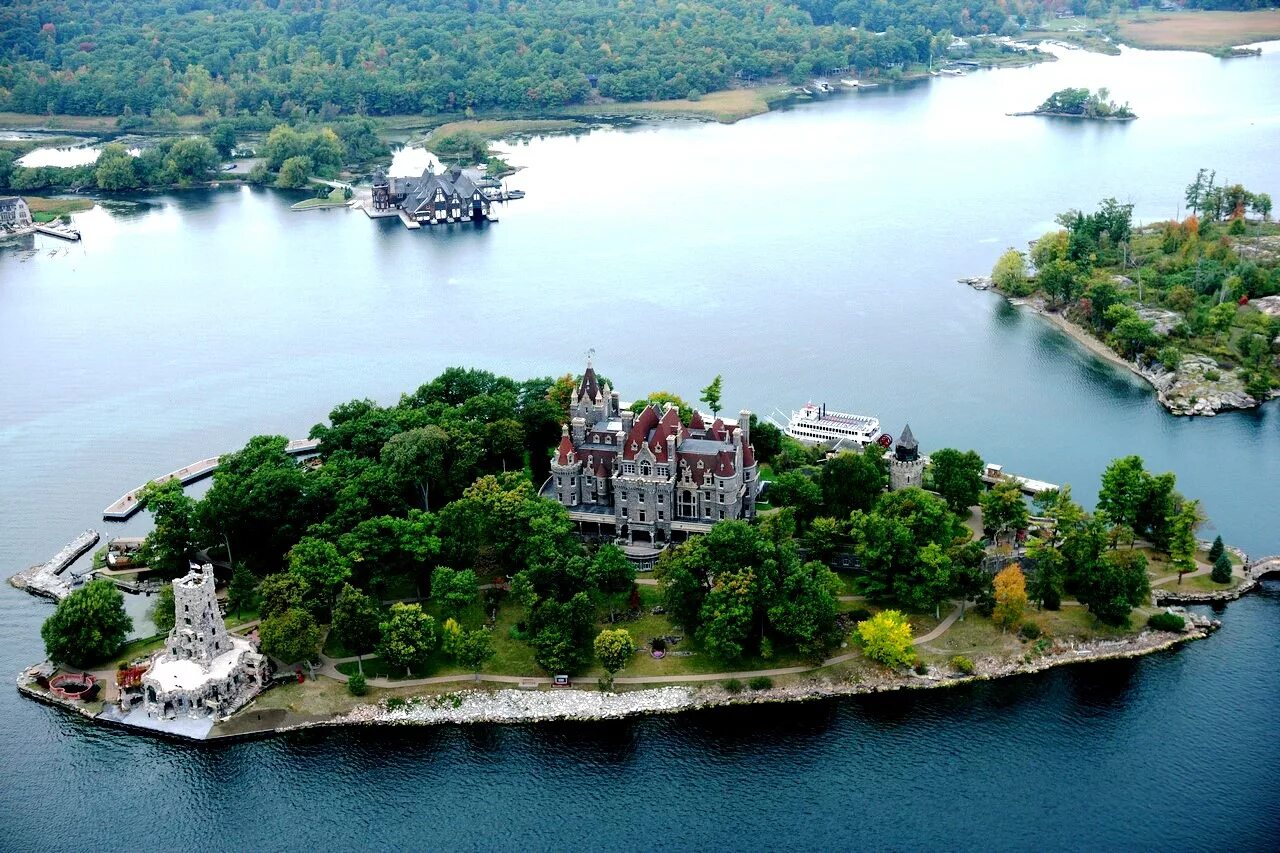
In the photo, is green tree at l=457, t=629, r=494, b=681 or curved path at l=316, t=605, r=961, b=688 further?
curved path at l=316, t=605, r=961, b=688

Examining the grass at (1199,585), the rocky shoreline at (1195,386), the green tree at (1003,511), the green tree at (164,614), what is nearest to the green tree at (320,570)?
the green tree at (164,614)

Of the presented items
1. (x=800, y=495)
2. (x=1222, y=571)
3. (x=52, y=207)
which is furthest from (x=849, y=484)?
(x=52, y=207)

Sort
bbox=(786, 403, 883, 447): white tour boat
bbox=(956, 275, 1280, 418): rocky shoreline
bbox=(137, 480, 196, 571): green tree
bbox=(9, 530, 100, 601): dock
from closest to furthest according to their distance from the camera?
1. bbox=(9, 530, 100, 601): dock
2. bbox=(137, 480, 196, 571): green tree
3. bbox=(786, 403, 883, 447): white tour boat
4. bbox=(956, 275, 1280, 418): rocky shoreline

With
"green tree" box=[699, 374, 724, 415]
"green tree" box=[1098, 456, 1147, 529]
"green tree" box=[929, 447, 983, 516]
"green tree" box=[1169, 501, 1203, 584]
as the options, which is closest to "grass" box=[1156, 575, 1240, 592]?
"green tree" box=[1169, 501, 1203, 584]

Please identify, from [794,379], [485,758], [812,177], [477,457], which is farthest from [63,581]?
[812,177]

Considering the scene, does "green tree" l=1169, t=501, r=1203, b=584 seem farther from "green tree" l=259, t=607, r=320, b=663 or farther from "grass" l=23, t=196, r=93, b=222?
"grass" l=23, t=196, r=93, b=222

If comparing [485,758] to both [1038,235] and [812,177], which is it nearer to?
[1038,235]

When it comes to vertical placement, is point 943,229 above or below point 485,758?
above
